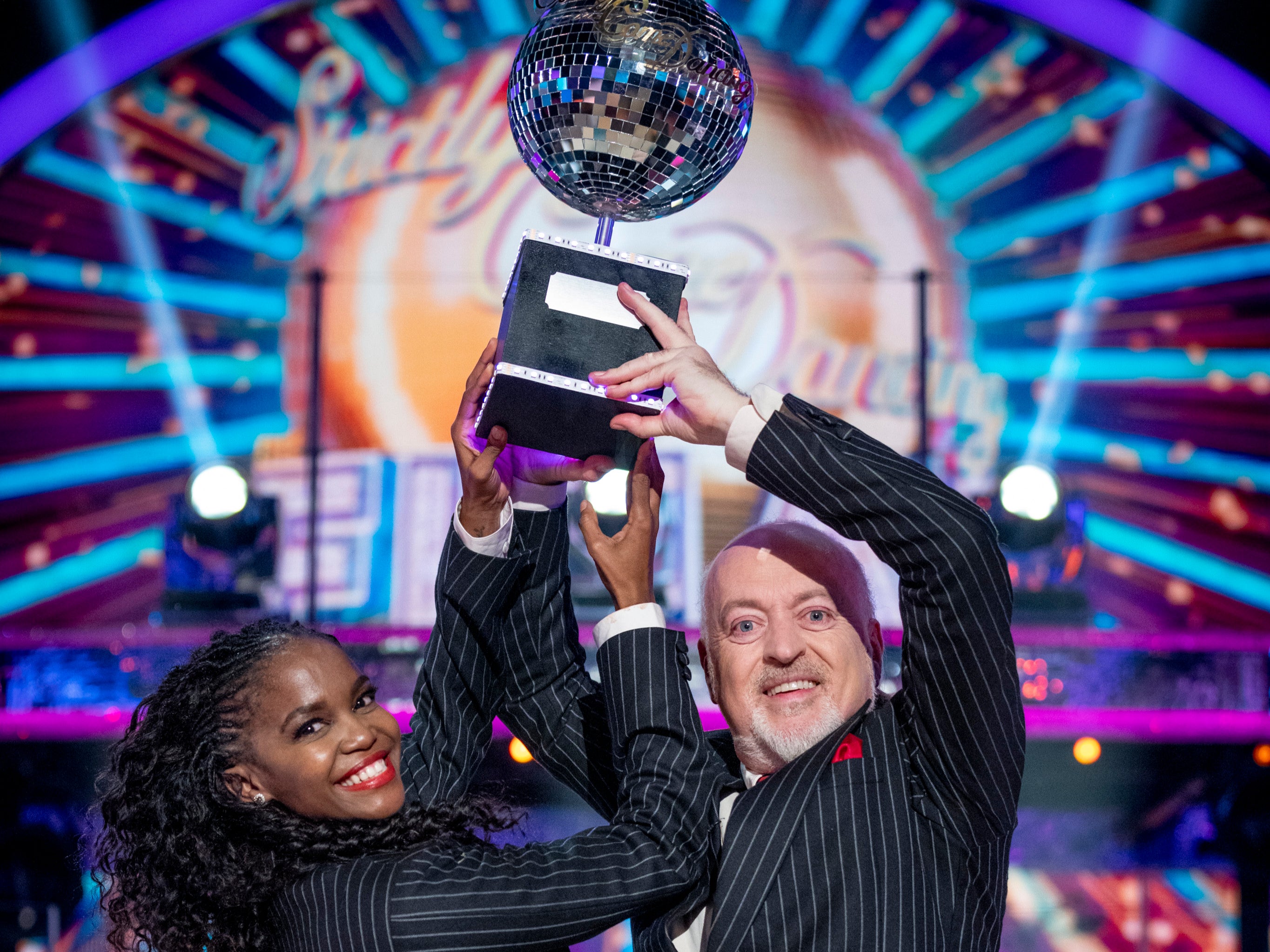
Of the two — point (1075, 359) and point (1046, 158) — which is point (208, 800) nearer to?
point (1075, 359)

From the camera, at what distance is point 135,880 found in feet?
4.90

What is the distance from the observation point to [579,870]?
133 cm

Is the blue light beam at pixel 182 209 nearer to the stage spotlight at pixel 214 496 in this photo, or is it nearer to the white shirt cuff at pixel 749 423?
the stage spotlight at pixel 214 496

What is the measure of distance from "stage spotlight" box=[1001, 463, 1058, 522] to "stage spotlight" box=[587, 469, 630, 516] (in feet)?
4.10

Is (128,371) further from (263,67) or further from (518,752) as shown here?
(518,752)

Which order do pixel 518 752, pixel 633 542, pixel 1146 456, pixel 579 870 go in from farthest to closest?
pixel 1146 456
pixel 518 752
pixel 633 542
pixel 579 870

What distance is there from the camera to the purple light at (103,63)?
4.80m

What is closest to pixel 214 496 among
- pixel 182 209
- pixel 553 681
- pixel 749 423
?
pixel 182 209

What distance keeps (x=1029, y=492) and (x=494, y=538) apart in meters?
2.46

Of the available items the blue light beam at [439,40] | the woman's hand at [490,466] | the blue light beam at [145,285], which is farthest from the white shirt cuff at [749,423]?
the blue light beam at [439,40]

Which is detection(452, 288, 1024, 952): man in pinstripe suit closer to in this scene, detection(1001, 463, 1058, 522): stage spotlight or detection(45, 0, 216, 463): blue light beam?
detection(1001, 463, 1058, 522): stage spotlight

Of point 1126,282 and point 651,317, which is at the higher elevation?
point 1126,282

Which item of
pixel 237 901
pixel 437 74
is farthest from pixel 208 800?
pixel 437 74

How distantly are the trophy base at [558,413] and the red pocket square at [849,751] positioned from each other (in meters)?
0.46
